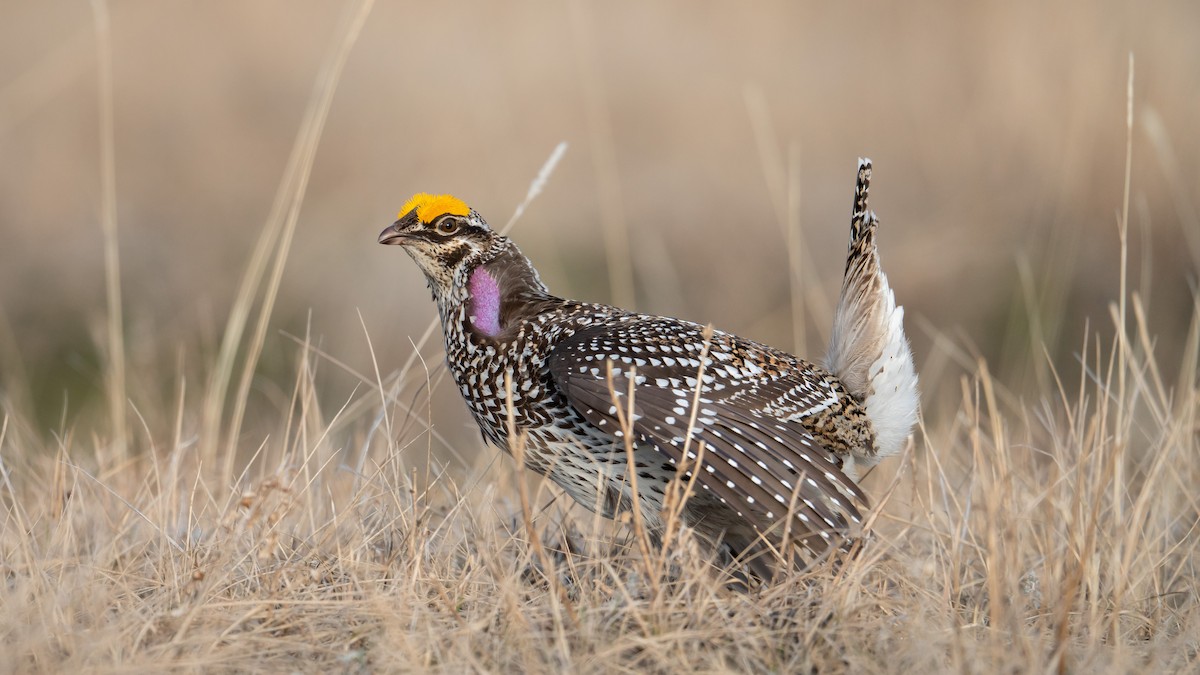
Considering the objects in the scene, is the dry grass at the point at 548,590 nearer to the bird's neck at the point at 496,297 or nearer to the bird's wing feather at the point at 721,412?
the bird's wing feather at the point at 721,412

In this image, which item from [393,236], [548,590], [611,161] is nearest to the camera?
[548,590]

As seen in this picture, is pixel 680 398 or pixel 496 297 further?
pixel 496 297

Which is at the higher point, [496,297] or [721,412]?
[496,297]

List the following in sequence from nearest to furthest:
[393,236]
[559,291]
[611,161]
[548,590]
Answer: [548,590]
[393,236]
[559,291]
[611,161]

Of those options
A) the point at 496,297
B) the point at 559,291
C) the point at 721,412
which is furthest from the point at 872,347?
the point at 559,291

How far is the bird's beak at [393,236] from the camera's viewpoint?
12.6ft

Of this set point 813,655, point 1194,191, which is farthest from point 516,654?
point 1194,191

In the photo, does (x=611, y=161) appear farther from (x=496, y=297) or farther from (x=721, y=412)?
(x=721, y=412)

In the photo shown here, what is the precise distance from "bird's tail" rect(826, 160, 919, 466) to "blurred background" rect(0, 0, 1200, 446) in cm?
293

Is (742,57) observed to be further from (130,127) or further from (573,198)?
(130,127)

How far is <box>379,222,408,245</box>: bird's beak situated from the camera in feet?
12.6

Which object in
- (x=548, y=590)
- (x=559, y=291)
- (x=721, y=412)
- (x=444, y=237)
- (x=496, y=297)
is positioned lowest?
(x=559, y=291)

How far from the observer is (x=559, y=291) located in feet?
27.1

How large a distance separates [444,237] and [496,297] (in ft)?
0.85
